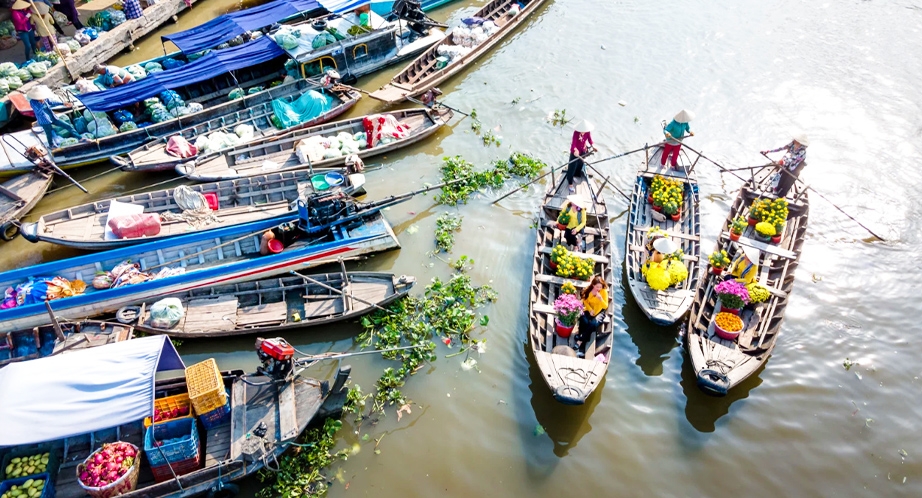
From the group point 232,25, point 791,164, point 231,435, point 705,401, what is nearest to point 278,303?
point 231,435

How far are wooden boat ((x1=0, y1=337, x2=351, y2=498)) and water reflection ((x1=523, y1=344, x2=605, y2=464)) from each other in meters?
4.48

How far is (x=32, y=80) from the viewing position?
20812mm

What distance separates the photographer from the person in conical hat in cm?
1673

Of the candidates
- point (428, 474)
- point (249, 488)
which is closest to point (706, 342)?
point (428, 474)

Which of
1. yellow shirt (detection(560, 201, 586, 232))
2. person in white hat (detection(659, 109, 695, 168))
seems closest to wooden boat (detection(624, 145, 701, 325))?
person in white hat (detection(659, 109, 695, 168))

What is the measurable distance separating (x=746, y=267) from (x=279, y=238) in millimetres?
12324

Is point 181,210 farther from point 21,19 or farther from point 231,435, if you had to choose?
point 21,19

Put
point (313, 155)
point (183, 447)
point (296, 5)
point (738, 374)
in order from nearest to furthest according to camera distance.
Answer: point (183, 447)
point (738, 374)
point (313, 155)
point (296, 5)

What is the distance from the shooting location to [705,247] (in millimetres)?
15750

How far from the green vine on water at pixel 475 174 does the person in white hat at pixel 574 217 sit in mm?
4052

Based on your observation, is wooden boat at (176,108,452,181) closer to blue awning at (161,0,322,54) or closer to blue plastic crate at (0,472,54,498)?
blue awning at (161,0,322,54)

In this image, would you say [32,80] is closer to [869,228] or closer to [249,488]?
[249,488]

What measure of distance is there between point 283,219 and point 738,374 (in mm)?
12280

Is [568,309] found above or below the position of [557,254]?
below
